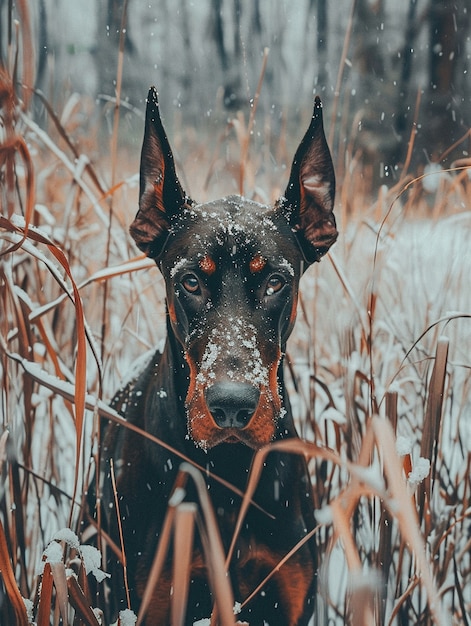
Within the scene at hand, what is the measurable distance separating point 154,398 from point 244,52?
4.02 feet

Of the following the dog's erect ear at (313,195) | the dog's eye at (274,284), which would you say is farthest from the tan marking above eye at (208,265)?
the dog's erect ear at (313,195)

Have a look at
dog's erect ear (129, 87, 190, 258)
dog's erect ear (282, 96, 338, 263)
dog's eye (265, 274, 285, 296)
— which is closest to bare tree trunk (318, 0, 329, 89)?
dog's erect ear (282, 96, 338, 263)

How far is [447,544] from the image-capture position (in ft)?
5.54

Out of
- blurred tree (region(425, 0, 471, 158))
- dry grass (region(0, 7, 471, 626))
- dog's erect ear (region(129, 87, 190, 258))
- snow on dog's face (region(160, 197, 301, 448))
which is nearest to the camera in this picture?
dry grass (region(0, 7, 471, 626))

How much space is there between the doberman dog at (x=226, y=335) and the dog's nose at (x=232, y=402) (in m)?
0.12

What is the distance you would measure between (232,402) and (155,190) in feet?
1.96

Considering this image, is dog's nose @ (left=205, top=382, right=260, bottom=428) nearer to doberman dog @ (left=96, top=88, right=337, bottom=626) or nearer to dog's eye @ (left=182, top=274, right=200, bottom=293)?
doberman dog @ (left=96, top=88, right=337, bottom=626)

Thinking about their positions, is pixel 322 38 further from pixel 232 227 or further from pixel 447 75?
pixel 232 227

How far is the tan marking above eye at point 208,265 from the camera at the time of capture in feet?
4.58

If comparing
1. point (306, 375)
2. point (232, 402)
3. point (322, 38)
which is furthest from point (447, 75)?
point (232, 402)

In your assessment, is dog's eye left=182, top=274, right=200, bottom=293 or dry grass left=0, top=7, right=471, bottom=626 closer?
dry grass left=0, top=7, right=471, bottom=626

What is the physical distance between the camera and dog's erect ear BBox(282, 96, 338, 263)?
143 centimetres

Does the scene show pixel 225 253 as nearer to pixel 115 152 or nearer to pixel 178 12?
pixel 115 152

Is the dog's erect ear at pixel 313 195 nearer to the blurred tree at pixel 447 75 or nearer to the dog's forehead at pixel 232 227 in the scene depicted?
the dog's forehead at pixel 232 227
